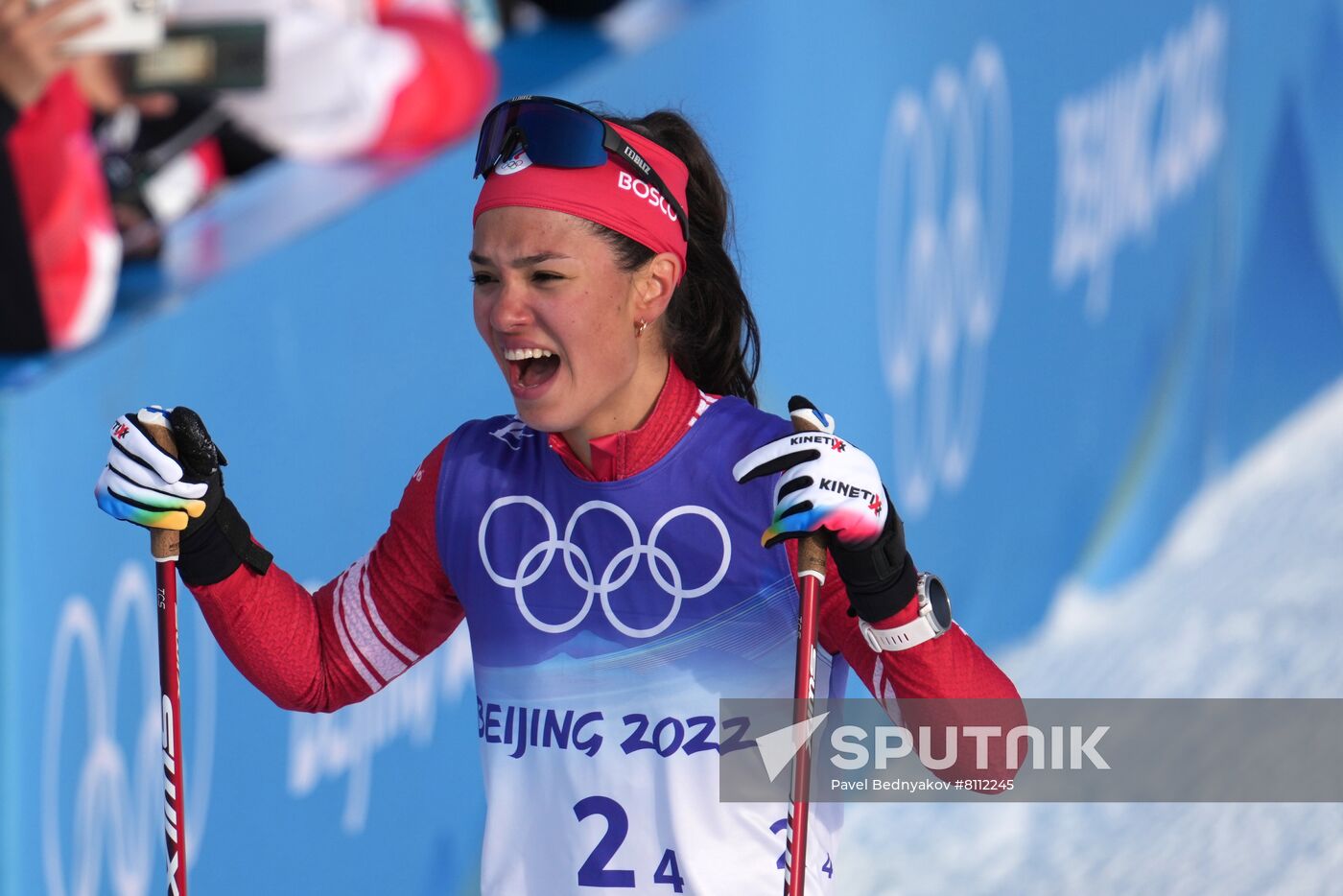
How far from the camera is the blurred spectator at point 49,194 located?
3.57 metres

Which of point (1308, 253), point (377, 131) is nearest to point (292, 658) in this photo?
point (377, 131)

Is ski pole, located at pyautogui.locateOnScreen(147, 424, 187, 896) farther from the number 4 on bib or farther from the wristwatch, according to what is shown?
the wristwatch

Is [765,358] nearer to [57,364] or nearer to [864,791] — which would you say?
[864,791]

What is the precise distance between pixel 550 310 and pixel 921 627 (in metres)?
0.63

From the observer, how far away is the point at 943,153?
21.2 ft

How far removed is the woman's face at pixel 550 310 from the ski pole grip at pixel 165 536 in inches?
17.4

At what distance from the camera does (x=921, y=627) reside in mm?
2564

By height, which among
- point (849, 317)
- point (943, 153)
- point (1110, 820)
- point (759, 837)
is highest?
point (943, 153)

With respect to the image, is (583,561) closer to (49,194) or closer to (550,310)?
(550,310)

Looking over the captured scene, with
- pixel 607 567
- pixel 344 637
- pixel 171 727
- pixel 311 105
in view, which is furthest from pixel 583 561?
pixel 311 105

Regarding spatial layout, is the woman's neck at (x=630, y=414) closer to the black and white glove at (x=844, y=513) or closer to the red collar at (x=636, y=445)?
the red collar at (x=636, y=445)

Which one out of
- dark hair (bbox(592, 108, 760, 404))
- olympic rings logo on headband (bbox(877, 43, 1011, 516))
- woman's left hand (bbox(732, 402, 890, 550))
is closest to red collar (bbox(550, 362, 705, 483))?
dark hair (bbox(592, 108, 760, 404))

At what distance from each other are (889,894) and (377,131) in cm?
254

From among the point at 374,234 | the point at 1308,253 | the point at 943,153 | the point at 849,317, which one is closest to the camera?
the point at 374,234
